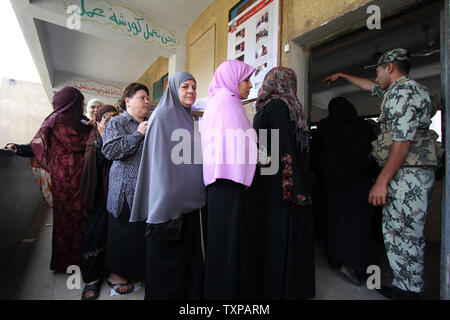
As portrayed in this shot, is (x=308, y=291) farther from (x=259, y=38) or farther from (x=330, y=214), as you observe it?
(x=259, y=38)

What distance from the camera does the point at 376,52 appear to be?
4035 mm

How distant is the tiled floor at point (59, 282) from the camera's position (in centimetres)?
148

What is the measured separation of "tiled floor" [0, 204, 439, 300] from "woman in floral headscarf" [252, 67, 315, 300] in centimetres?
38

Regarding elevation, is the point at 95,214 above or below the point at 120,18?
below

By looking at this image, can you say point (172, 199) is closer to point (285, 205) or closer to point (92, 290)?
point (285, 205)

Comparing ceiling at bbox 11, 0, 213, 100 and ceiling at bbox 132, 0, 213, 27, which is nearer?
ceiling at bbox 11, 0, 213, 100

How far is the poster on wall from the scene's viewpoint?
2.29 meters

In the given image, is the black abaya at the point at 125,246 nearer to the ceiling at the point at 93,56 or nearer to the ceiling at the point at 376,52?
the ceiling at the point at 376,52

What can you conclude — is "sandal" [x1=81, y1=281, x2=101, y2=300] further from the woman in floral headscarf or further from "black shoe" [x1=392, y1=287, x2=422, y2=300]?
"black shoe" [x1=392, y1=287, x2=422, y2=300]

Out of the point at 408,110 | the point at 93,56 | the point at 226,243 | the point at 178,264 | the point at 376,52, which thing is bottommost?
the point at 178,264

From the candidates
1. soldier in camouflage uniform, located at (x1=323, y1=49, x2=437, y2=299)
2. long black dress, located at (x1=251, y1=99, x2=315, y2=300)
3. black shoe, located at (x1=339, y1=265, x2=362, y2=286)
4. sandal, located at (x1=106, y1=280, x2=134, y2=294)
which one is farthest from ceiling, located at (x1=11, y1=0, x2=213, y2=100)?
black shoe, located at (x1=339, y1=265, x2=362, y2=286)

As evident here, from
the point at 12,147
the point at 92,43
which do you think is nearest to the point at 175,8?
the point at 92,43

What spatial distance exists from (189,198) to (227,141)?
0.39m

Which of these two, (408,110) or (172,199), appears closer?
(172,199)
